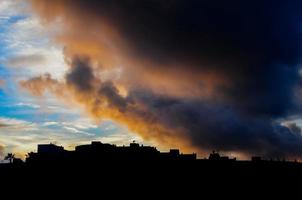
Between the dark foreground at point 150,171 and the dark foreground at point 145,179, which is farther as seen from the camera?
the dark foreground at point 150,171

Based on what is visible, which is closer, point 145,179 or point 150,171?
point 145,179

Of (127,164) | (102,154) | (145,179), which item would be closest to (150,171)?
(145,179)

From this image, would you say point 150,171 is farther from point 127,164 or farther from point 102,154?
point 102,154

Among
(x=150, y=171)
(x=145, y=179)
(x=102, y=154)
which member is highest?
(x=102, y=154)

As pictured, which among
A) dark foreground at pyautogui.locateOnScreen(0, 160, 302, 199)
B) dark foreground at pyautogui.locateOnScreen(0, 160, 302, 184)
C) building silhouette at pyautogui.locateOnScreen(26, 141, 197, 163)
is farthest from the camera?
building silhouette at pyautogui.locateOnScreen(26, 141, 197, 163)

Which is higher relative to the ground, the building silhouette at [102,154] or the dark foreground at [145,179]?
the building silhouette at [102,154]

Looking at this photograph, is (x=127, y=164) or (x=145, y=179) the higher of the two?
(x=127, y=164)

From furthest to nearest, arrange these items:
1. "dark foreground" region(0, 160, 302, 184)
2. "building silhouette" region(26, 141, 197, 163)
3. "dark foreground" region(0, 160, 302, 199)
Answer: "building silhouette" region(26, 141, 197, 163)
"dark foreground" region(0, 160, 302, 184)
"dark foreground" region(0, 160, 302, 199)

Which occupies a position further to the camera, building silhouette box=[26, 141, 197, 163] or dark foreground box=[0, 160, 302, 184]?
building silhouette box=[26, 141, 197, 163]

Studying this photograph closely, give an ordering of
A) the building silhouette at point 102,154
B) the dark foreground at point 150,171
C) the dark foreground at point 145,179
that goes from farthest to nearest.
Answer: the building silhouette at point 102,154 → the dark foreground at point 150,171 → the dark foreground at point 145,179

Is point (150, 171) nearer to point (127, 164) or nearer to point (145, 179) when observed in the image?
point (145, 179)

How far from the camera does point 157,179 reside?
8888 centimetres

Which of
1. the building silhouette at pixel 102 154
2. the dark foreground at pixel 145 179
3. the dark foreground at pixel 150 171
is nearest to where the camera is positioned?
the dark foreground at pixel 145 179

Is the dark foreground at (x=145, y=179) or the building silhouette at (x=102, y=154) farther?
the building silhouette at (x=102, y=154)
